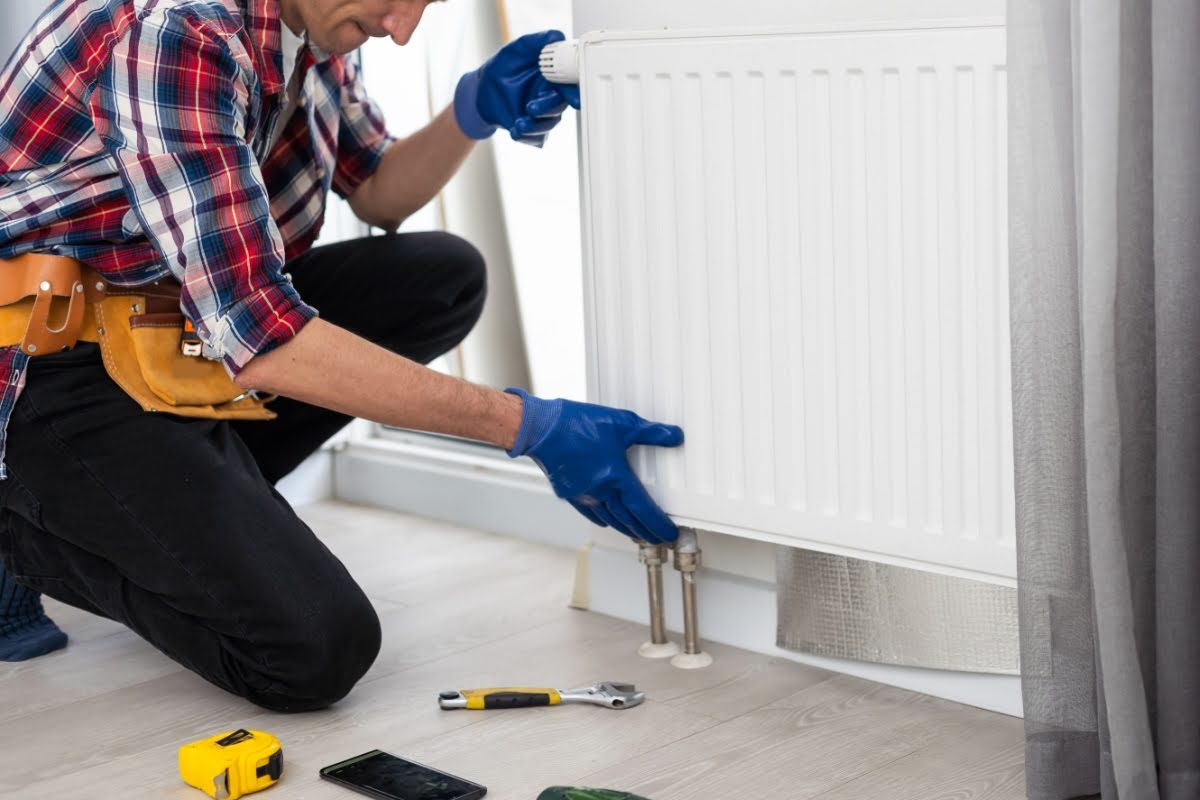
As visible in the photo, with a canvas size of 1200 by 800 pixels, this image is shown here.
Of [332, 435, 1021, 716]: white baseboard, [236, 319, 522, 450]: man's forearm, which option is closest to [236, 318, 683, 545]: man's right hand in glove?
[236, 319, 522, 450]: man's forearm

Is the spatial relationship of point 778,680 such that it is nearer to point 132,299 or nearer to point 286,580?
point 286,580

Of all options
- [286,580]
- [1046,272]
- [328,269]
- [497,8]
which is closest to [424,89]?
[497,8]

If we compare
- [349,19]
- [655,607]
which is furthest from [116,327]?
[655,607]

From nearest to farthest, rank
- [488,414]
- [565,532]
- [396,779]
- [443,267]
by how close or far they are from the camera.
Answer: [396,779] → [488,414] → [443,267] → [565,532]

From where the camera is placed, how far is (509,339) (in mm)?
2199

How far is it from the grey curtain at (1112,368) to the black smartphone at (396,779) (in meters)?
0.52

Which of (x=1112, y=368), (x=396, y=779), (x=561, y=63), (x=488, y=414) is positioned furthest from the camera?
(x=561, y=63)

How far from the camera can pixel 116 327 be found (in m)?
1.51

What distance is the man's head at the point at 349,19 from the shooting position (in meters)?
1.44

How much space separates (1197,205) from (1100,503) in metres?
0.22

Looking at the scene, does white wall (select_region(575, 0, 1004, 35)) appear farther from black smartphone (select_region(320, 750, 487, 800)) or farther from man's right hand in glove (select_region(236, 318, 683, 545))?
black smartphone (select_region(320, 750, 487, 800))

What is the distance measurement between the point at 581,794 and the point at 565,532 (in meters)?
0.89

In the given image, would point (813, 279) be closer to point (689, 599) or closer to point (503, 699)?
point (689, 599)

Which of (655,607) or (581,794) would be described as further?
(655,607)
